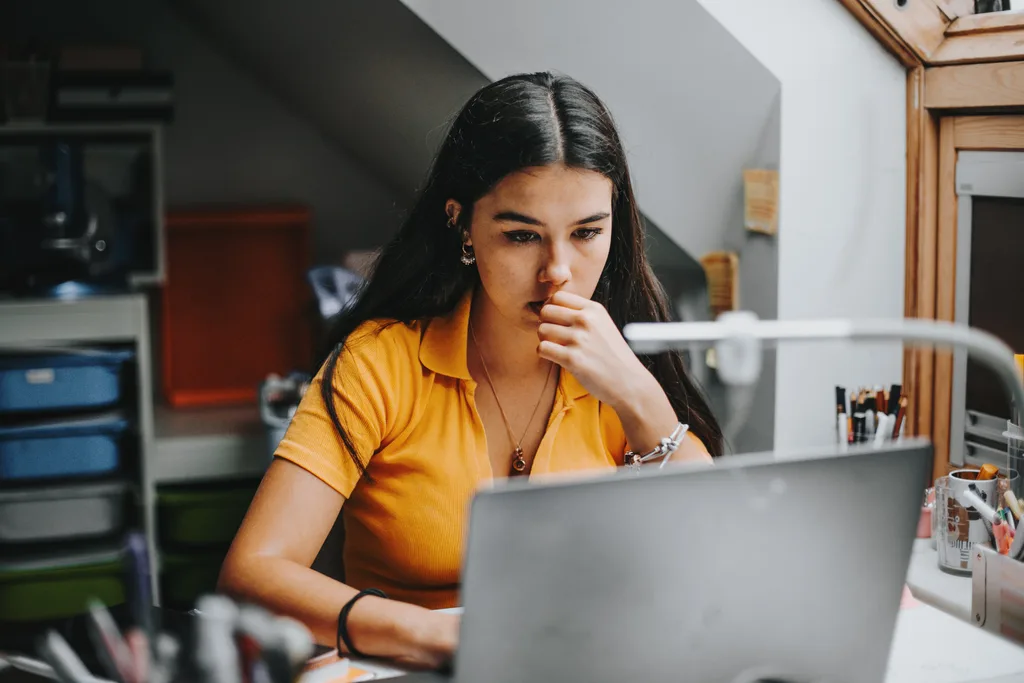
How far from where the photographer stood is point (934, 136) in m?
2.00

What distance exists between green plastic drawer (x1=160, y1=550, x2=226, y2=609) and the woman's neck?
1.66 m

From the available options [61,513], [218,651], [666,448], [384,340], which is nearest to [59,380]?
[61,513]

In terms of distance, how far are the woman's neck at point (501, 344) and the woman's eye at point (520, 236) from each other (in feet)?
0.60

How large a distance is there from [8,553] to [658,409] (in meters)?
2.10

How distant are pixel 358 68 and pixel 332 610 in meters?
1.69

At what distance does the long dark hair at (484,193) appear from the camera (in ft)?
4.78

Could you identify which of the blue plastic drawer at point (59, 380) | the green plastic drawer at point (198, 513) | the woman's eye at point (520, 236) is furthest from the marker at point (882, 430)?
the blue plastic drawer at point (59, 380)

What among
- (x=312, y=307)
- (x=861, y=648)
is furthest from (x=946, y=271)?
(x=312, y=307)

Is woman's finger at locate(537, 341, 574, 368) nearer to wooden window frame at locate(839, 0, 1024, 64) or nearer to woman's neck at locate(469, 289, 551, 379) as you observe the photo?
woman's neck at locate(469, 289, 551, 379)

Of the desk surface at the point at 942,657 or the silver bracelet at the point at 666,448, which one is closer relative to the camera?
the desk surface at the point at 942,657

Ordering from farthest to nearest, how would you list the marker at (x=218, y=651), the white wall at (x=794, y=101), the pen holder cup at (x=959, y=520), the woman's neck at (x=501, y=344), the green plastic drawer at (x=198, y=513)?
the green plastic drawer at (x=198, y=513) → the white wall at (x=794, y=101) → the woman's neck at (x=501, y=344) → the pen holder cup at (x=959, y=520) → the marker at (x=218, y=651)

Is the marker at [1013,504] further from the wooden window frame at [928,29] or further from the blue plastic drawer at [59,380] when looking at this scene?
the blue plastic drawer at [59,380]

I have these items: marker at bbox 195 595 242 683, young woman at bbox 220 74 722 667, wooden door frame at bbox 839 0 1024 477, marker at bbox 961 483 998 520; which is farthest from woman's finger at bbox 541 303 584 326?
wooden door frame at bbox 839 0 1024 477

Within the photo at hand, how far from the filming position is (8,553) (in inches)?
111
